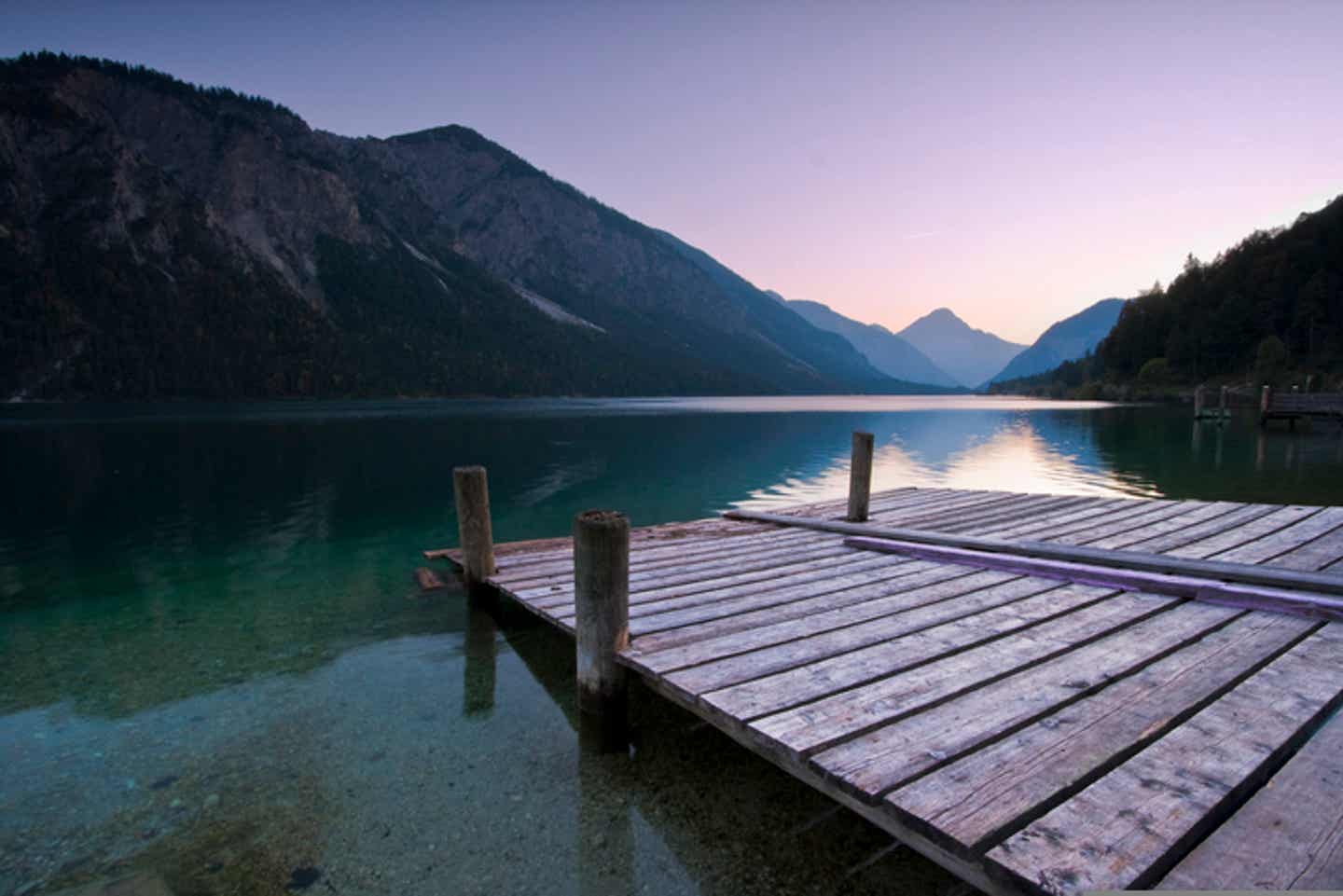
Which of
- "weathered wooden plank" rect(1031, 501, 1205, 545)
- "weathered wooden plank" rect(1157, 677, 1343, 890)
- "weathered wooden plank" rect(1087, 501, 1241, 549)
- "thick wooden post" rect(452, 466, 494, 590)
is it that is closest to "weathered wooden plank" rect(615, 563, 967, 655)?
"weathered wooden plank" rect(1031, 501, 1205, 545)

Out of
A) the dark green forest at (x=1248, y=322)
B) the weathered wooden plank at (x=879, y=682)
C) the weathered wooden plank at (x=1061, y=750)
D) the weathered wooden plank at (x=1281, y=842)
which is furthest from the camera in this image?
the dark green forest at (x=1248, y=322)

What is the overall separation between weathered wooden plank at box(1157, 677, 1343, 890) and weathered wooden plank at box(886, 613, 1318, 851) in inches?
18.0

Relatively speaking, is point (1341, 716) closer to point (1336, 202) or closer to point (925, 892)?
point (925, 892)

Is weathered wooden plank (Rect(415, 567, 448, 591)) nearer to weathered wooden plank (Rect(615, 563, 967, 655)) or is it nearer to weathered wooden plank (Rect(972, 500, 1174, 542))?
weathered wooden plank (Rect(615, 563, 967, 655))

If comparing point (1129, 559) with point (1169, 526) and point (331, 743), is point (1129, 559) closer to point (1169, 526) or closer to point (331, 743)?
point (1169, 526)

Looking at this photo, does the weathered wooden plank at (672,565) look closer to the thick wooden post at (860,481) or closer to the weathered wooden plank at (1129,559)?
the weathered wooden plank at (1129,559)

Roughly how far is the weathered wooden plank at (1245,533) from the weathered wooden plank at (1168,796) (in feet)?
12.8

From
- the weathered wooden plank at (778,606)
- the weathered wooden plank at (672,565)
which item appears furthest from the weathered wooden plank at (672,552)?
the weathered wooden plank at (778,606)

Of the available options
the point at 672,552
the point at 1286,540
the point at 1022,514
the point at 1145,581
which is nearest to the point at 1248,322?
the point at 1022,514

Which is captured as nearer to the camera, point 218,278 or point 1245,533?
point 1245,533

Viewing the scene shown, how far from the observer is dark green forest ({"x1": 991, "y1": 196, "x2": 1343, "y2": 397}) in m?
75.7

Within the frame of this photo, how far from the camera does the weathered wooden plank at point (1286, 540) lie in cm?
652

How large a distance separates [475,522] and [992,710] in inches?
236

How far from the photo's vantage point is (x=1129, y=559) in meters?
6.09
